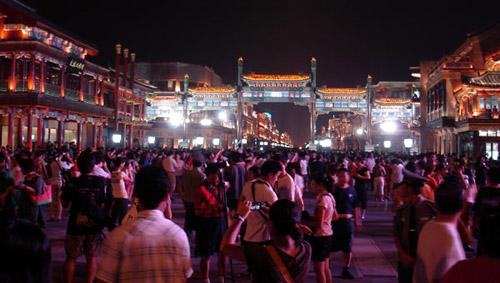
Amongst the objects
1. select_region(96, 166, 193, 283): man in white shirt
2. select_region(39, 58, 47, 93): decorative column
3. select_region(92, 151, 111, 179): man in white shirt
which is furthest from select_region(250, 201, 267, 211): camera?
select_region(39, 58, 47, 93): decorative column

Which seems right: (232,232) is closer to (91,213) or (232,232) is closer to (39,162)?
(91,213)

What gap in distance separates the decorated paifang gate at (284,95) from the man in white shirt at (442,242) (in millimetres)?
40466

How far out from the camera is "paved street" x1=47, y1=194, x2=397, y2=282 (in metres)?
7.82

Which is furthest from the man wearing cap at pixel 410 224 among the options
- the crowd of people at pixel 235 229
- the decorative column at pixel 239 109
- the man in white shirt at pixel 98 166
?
the decorative column at pixel 239 109

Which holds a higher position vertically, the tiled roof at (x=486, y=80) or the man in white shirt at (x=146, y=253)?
the tiled roof at (x=486, y=80)

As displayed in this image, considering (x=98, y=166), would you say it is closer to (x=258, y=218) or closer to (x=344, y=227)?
(x=258, y=218)

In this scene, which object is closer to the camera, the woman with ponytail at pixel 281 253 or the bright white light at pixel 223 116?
the woman with ponytail at pixel 281 253

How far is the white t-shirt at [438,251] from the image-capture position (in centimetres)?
373

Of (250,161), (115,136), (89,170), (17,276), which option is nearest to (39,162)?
(250,161)

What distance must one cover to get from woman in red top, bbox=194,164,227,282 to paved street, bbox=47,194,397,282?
57 cm

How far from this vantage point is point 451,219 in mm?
4020

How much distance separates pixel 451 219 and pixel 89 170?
4.74 meters

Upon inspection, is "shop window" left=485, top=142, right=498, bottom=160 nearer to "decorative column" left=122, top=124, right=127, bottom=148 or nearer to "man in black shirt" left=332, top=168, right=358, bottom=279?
"man in black shirt" left=332, top=168, right=358, bottom=279

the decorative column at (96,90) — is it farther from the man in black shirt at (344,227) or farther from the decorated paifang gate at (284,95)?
the man in black shirt at (344,227)
